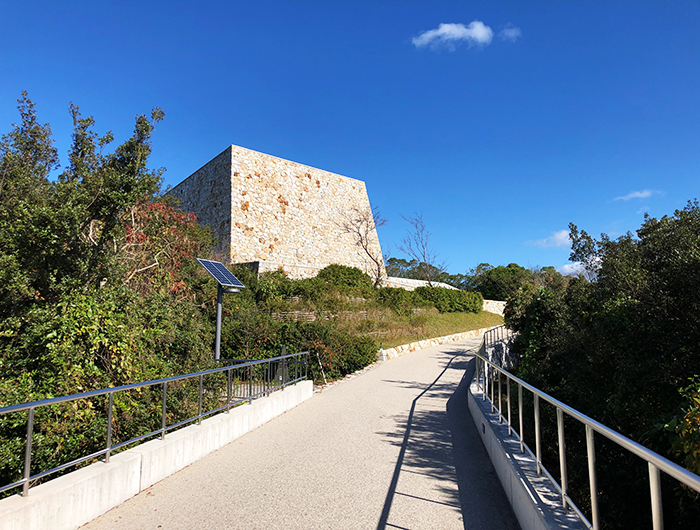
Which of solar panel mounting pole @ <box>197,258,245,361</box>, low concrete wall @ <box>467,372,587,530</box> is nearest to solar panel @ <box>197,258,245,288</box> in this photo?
solar panel mounting pole @ <box>197,258,245,361</box>

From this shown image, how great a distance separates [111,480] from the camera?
3.85m

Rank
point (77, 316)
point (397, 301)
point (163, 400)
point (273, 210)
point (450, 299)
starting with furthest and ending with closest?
point (450, 299) < point (273, 210) < point (397, 301) < point (77, 316) < point (163, 400)

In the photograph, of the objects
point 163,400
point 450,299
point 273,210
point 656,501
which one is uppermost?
point 273,210

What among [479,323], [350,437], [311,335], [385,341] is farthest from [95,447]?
[479,323]

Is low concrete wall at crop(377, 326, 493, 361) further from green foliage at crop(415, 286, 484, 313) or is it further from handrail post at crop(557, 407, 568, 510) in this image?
handrail post at crop(557, 407, 568, 510)

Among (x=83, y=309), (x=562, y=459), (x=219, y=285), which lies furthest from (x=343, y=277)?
(x=562, y=459)

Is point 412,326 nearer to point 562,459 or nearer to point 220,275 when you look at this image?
point 220,275

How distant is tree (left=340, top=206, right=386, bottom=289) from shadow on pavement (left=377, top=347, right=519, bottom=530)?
898 inches

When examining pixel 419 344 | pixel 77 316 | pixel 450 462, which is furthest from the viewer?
pixel 419 344

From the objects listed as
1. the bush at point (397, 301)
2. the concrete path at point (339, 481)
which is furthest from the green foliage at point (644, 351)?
the bush at point (397, 301)

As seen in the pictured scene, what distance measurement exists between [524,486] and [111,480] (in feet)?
12.1

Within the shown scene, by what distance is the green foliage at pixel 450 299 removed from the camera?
28.7 meters

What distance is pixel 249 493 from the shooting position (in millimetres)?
4340

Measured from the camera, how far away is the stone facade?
82.5 ft
